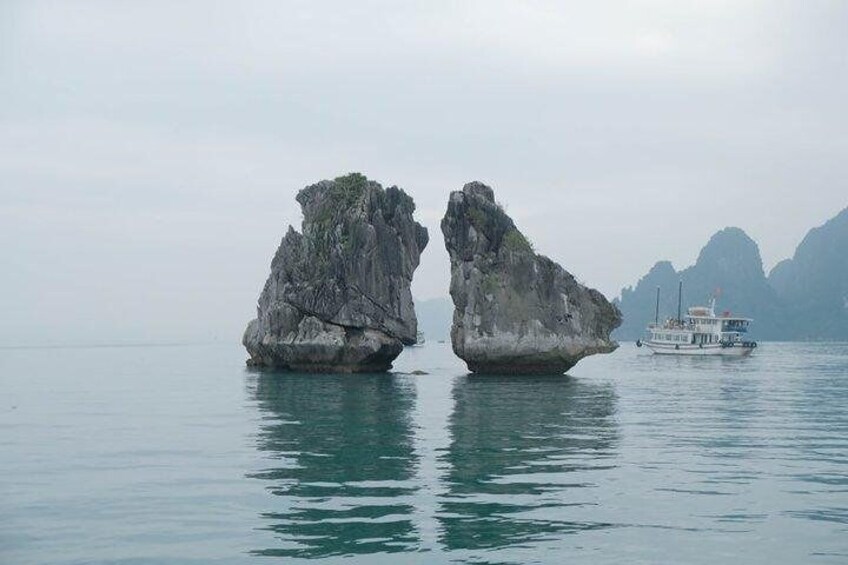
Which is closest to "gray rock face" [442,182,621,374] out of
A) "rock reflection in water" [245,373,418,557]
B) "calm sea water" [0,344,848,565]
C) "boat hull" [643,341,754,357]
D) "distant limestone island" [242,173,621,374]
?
"distant limestone island" [242,173,621,374]

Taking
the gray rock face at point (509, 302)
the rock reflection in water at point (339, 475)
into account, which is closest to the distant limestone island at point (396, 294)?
the gray rock face at point (509, 302)

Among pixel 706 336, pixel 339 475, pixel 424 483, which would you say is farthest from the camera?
pixel 706 336

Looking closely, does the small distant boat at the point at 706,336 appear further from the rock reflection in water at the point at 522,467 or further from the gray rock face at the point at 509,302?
the rock reflection in water at the point at 522,467

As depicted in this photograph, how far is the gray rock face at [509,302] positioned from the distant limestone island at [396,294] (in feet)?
0.27

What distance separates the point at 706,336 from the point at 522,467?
367ft

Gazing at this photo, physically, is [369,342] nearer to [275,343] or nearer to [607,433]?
[275,343]

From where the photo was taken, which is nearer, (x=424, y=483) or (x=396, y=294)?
(x=424, y=483)

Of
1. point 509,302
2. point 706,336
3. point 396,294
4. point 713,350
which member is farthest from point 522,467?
point 706,336

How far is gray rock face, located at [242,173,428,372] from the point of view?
7444 centimetres

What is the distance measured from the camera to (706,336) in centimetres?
12825

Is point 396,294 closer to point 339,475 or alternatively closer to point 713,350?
point 339,475

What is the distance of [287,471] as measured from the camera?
22.4 metres

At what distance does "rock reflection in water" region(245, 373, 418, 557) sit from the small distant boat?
91.0 meters

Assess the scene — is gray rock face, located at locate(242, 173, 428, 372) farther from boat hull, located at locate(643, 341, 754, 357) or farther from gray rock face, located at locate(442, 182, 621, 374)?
boat hull, located at locate(643, 341, 754, 357)
